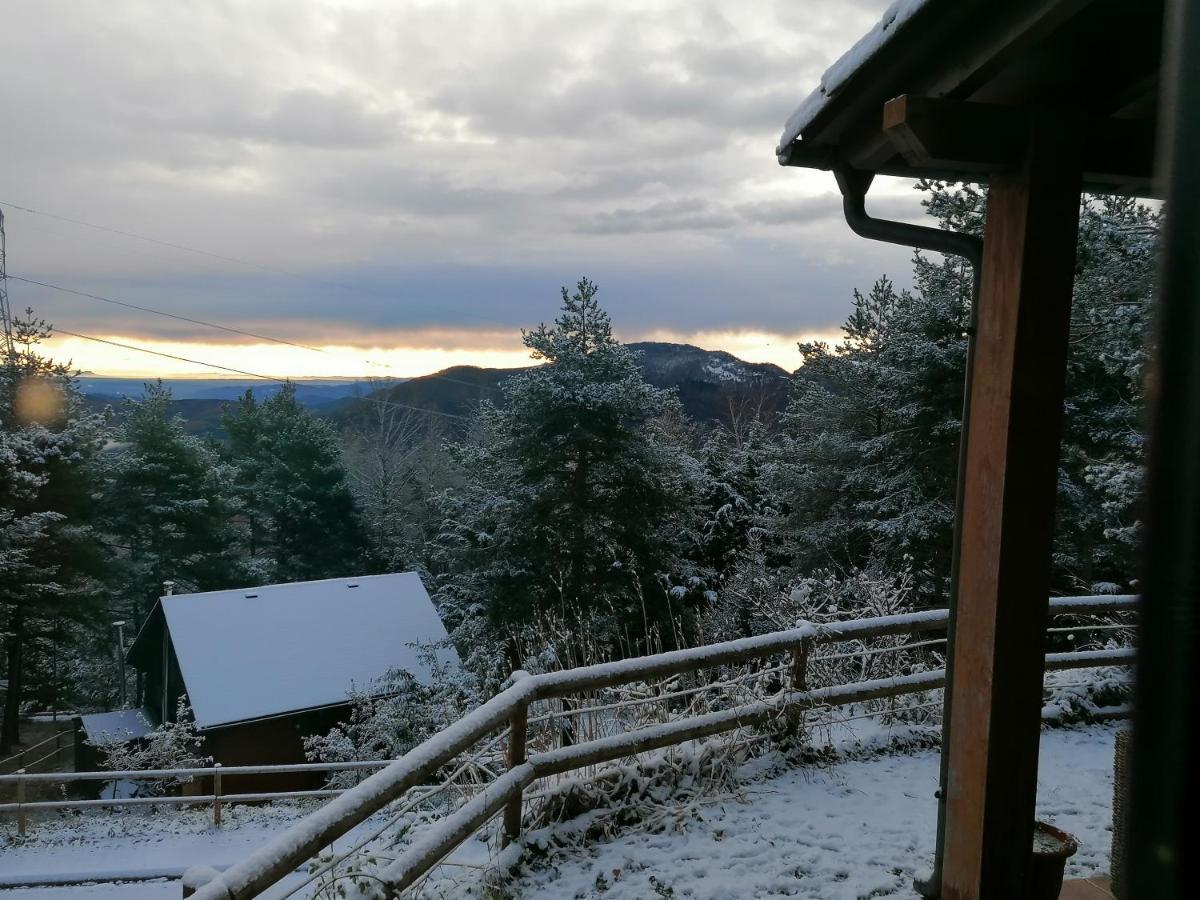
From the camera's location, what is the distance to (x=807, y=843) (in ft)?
13.4

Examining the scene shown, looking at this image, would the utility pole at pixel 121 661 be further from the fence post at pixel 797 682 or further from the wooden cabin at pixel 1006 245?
the wooden cabin at pixel 1006 245

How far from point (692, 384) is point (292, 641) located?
30.6 meters

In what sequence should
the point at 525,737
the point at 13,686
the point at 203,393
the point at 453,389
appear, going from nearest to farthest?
the point at 525,737 < the point at 13,686 < the point at 203,393 < the point at 453,389

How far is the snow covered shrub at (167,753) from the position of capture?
1515 centimetres

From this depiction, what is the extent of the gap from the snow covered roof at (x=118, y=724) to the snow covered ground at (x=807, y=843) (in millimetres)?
16890

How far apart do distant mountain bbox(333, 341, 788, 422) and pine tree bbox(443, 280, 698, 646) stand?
705 inches

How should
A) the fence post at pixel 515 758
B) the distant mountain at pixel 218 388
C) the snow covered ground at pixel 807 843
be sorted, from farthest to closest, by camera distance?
1. the distant mountain at pixel 218 388
2. the fence post at pixel 515 758
3. the snow covered ground at pixel 807 843

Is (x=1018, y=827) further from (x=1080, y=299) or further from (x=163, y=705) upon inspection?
(x=163, y=705)

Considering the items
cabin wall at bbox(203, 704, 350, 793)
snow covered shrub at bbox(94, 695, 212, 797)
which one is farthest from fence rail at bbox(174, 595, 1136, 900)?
cabin wall at bbox(203, 704, 350, 793)

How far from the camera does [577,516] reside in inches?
671

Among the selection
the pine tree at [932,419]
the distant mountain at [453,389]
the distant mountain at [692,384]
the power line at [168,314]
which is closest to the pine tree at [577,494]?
the pine tree at [932,419]

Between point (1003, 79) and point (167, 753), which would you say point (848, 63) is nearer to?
point (1003, 79)

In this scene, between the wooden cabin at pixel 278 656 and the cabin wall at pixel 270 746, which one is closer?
the cabin wall at pixel 270 746

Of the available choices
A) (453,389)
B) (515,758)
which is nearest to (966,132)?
(515,758)
